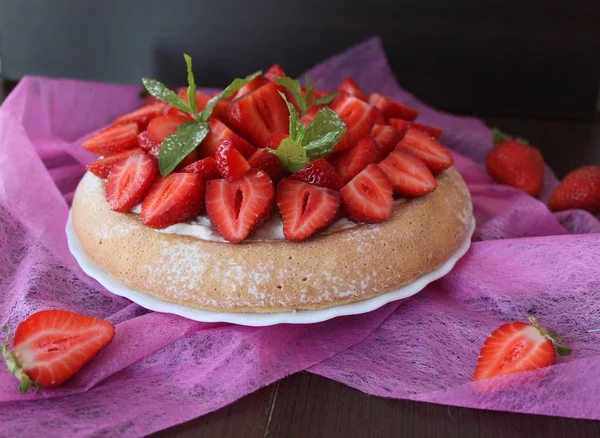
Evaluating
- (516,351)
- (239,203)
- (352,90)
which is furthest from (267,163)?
(516,351)

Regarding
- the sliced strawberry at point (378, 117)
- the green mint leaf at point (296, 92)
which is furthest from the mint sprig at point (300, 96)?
the sliced strawberry at point (378, 117)

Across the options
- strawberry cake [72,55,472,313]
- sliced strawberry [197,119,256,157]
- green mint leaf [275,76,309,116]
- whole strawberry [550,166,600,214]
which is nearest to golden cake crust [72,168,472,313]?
strawberry cake [72,55,472,313]

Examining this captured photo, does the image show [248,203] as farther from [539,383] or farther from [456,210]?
[539,383]

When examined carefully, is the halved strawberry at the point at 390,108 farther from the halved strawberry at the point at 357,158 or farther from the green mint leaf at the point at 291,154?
the green mint leaf at the point at 291,154

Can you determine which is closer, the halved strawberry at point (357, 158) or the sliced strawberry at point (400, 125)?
the halved strawberry at point (357, 158)

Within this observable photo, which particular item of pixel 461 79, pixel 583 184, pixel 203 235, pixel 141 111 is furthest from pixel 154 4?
pixel 583 184

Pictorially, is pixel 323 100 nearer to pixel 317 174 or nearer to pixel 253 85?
pixel 253 85
